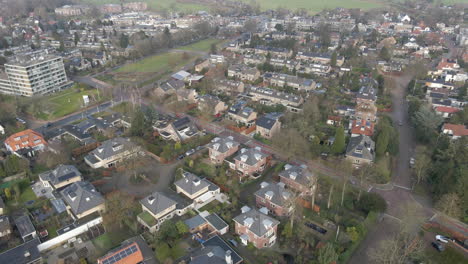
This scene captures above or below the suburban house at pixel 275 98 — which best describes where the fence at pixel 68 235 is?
below

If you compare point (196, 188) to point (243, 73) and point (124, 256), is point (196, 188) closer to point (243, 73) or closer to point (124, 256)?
point (124, 256)

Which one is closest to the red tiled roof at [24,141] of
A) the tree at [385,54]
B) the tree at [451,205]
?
the tree at [451,205]

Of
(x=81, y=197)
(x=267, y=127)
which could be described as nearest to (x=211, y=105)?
(x=267, y=127)

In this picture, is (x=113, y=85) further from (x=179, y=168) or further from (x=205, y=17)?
(x=205, y=17)

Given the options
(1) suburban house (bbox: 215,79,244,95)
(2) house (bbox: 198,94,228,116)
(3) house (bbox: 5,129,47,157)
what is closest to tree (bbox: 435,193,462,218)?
(2) house (bbox: 198,94,228,116)

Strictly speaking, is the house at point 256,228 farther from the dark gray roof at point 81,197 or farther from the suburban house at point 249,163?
the dark gray roof at point 81,197

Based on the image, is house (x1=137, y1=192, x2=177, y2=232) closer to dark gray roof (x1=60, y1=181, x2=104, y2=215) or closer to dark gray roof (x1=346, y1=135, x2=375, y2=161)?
dark gray roof (x1=60, y1=181, x2=104, y2=215)
